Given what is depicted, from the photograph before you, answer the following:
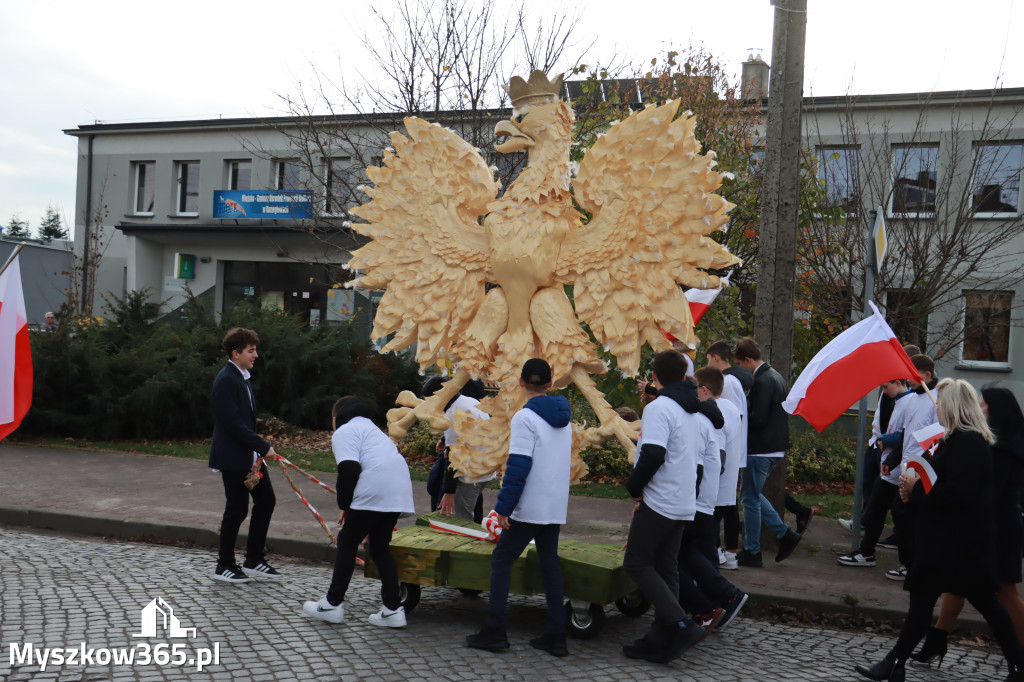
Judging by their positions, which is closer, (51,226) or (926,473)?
(926,473)

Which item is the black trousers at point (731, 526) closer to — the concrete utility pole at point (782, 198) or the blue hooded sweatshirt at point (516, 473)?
the concrete utility pole at point (782, 198)

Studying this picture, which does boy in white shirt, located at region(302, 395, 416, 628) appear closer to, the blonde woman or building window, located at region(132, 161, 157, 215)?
the blonde woman

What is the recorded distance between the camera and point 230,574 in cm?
654

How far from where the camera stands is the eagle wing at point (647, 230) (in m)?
5.82

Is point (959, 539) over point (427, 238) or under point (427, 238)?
under

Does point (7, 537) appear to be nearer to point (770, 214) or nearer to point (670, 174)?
point (670, 174)

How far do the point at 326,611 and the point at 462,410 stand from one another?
1755 mm

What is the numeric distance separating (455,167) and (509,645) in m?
3.55

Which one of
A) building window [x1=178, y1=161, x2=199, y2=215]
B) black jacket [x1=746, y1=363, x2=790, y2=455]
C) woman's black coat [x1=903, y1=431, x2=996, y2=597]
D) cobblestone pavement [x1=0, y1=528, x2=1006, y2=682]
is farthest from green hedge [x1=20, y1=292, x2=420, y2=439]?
building window [x1=178, y1=161, x2=199, y2=215]

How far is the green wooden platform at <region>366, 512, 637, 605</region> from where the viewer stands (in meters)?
5.36

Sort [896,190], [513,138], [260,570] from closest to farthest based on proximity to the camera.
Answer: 1. [513,138]
2. [260,570]
3. [896,190]

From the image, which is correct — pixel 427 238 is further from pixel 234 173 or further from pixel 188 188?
pixel 188 188

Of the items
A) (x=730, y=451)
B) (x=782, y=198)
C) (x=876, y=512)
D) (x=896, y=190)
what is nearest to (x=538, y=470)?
(x=730, y=451)

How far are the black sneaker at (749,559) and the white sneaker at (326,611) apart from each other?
3.58 metres
